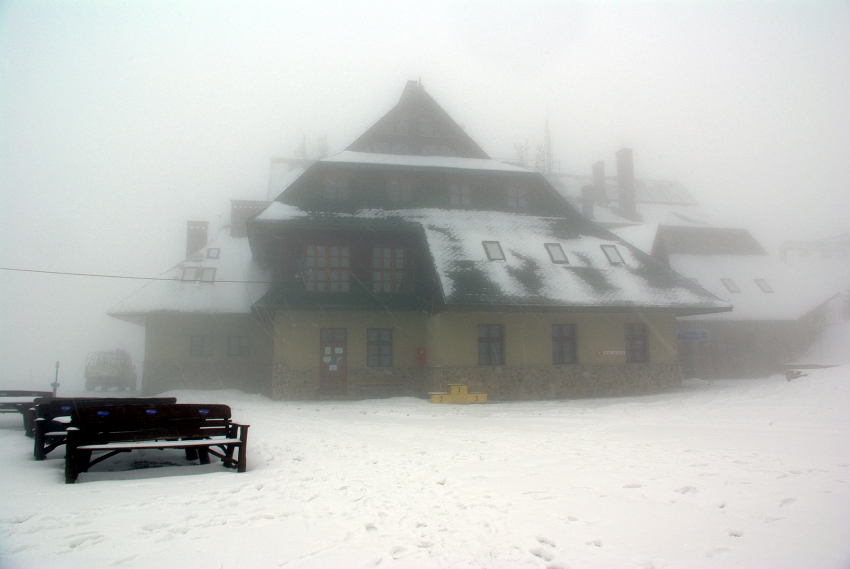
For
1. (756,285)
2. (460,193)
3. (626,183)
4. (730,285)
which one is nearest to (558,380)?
(460,193)

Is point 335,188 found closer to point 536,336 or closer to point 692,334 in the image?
point 536,336

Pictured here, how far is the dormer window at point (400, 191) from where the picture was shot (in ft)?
80.0

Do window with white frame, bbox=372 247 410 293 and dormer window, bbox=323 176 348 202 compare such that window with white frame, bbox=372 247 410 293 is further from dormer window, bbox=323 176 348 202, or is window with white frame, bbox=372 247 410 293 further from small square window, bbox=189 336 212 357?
small square window, bbox=189 336 212 357

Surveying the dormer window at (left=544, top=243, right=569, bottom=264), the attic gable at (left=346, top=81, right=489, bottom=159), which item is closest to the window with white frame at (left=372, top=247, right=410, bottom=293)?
the attic gable at (left=346, top=81, right=489, bottom=159)

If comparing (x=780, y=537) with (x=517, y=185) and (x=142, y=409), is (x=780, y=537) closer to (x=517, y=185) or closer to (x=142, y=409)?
(x=142, y=409)

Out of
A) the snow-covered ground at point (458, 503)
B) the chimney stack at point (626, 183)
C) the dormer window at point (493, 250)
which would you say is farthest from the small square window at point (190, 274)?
the chimney stack at point (626, 183)

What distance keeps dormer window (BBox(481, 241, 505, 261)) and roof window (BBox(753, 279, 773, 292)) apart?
57.0ft

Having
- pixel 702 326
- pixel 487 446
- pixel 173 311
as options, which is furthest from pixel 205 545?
pixel 702 326

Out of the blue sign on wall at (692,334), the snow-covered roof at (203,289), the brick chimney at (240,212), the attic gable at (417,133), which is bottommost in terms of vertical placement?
the blue sign on wall at (692,334)

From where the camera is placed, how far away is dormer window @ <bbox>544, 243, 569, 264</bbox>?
2281cm

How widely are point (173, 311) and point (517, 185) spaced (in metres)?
16.2

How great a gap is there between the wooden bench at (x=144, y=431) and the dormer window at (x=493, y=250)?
14945 mm

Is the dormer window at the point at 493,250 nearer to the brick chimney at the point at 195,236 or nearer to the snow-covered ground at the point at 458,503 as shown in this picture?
the snow-covered ground at the point at 458,503

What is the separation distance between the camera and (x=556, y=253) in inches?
915
